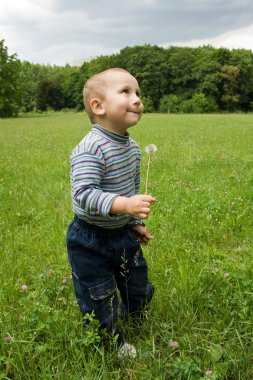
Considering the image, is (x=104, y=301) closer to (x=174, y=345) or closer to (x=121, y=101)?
(x=174, y=345)

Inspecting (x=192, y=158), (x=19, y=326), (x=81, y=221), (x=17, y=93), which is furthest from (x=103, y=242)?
(x=17, y=93)

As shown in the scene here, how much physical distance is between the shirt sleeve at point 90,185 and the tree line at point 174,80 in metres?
64.3

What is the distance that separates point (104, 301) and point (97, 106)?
3.59ft

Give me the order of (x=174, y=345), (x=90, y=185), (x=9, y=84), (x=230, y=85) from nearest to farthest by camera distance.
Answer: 1. (x=90, y=185)
2. (x=174, y=345)
3. (x=9, y=84)
4. (x=230, y=85)

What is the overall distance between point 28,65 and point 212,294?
125 meters

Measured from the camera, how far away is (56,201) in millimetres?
5484

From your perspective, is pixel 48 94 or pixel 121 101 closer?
pixel 121 101

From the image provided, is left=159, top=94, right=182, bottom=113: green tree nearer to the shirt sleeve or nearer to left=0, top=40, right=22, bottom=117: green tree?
left=0, top=40, right=22, bottom=117: green tree

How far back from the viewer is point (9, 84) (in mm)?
61969

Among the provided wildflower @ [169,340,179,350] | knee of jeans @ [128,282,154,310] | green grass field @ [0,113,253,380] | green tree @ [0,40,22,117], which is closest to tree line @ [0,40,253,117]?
green tree @ [0,40,22,117]

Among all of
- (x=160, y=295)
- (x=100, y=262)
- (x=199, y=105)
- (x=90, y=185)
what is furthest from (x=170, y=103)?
(x=90, y=185)

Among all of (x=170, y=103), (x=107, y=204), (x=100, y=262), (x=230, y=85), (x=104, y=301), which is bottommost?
(x=170, y=103)

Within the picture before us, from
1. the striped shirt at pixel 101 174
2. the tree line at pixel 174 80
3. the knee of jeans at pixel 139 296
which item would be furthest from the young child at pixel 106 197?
the tree line at pixel 174 80

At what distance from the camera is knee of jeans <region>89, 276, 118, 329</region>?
2229 millimetres
